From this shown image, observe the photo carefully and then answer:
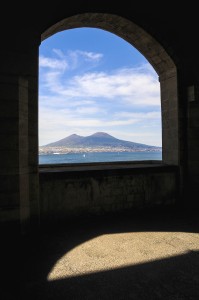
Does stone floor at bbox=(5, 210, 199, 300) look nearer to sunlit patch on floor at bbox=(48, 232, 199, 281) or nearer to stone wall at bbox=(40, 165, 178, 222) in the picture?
sunlit patch on floor at bbox=(48, 232, 199, 281)

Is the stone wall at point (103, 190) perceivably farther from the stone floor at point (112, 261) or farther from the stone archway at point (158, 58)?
the stone archway at point (158, 58)

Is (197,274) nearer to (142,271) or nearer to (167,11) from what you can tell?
(142,271)

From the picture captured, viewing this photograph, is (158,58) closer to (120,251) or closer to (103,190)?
(103,190)

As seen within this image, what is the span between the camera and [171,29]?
8969 millimetres

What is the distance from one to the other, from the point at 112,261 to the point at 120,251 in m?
0.54

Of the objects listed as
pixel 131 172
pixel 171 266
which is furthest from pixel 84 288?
pixel 131 172

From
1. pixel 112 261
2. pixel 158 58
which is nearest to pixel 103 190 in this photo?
pixel 112 261

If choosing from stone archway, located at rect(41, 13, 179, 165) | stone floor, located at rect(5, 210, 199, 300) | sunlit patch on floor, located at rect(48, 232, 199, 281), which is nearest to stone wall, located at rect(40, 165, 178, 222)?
stone floor, located at rect(5, 210, 199, 300)

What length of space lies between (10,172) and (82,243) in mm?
2459

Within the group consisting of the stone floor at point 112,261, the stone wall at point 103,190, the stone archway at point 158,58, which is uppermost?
the stone archway at point 158,58

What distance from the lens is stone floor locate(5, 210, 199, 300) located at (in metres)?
4.16

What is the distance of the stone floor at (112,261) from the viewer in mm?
4164

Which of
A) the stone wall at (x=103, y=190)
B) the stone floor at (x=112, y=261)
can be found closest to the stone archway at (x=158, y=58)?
the stone wall at (x=103, y=190)

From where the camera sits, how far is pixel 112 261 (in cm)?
523
